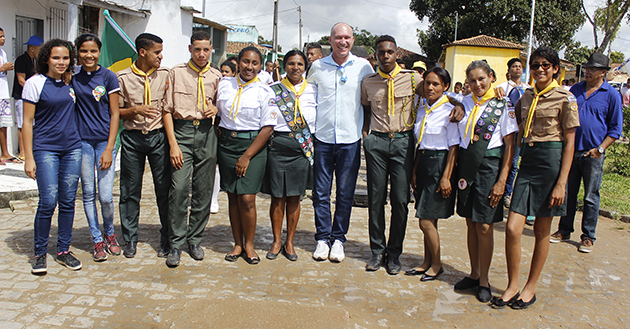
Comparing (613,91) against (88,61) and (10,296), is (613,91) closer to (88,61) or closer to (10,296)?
(88,61)

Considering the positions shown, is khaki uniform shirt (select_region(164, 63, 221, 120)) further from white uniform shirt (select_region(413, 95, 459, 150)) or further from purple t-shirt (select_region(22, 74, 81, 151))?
white uniform shirt (select_region(413, 95, 459, 150))

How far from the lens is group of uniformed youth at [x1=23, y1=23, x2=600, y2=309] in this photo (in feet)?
12.5

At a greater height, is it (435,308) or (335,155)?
(335,155)

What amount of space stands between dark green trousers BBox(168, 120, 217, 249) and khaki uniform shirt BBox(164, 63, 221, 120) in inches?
3.6

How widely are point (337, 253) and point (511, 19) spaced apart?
29736mm

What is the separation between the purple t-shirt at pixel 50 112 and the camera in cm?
392

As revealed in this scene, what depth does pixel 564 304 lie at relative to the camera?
12.6ft

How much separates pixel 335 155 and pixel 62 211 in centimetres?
257

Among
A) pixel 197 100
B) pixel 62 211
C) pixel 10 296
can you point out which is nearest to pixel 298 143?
pixel 197 100

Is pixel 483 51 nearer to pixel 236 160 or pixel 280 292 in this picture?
pixel 236 160

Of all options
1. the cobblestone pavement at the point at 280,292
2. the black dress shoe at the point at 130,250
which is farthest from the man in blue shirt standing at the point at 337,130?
the black dress shoe at the point at 130,250

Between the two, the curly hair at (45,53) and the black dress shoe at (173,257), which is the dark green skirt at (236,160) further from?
the curly hair at (45,53)

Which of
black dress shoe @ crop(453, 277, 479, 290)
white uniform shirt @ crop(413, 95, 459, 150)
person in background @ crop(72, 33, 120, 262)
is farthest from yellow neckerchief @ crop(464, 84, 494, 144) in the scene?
person in background @ crop(72, 33, 120, 262)

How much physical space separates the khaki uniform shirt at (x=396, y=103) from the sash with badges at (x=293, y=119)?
26.4 inches
